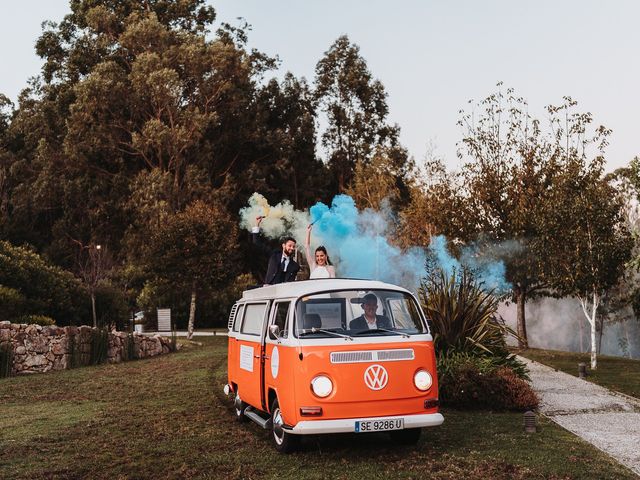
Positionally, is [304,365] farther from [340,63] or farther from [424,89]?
[340,63]

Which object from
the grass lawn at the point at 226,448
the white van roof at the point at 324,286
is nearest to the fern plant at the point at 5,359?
the grass lawn at the point at 226,448

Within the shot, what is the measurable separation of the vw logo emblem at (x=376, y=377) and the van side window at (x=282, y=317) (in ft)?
3.53

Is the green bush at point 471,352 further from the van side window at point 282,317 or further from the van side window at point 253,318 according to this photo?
the van side window at point 282,317

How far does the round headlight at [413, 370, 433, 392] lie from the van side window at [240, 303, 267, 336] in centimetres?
233

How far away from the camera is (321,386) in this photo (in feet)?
23.5

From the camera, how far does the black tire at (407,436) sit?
803 cm

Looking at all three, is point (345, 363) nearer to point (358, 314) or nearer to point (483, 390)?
point (358, 314)

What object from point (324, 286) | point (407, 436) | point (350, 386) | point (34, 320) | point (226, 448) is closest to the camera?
point (350, 386)

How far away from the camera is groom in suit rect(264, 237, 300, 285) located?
1150 cm

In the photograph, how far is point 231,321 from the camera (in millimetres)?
10953

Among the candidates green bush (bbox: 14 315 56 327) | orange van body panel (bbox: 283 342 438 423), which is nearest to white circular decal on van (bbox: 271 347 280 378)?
orange van body panel (bbox: 283 342 438 423)

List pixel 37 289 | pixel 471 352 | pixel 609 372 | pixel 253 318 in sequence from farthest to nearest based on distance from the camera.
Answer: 1. pixel 37 289
2. pixel 609 372
3. pixel 471 352
4. pixel 253 318

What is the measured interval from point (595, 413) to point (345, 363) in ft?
17.3

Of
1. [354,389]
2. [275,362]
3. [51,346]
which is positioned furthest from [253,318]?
[51,346]
